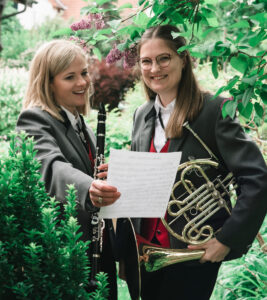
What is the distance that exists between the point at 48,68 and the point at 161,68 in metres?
0.74

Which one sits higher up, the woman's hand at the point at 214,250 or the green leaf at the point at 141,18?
the green leaf at the point at 141,18

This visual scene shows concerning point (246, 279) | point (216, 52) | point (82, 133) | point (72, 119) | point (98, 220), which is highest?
point (216, 52)

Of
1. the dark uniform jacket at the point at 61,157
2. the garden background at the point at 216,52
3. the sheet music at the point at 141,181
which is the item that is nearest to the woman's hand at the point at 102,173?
the dark uniform jacket at the point at 61,157

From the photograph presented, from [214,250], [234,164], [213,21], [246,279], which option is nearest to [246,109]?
[234,164]

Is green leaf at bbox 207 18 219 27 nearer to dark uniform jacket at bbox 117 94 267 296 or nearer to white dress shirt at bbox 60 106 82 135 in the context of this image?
dark uniform jacket at bbox 117 94 267 296

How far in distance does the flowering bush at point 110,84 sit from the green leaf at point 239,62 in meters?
10.8

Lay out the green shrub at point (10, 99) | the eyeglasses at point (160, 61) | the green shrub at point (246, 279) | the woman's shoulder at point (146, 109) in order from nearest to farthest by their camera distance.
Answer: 1. the eyeglasses at point (160, 61)
2. the woman's shoulder at point (146, 109)
3. the green shrub at point (246, 279)
4. the green shrub at point (10, 99)

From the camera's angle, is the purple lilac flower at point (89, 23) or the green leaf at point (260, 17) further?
the purple lilac flower at point (89, 23)

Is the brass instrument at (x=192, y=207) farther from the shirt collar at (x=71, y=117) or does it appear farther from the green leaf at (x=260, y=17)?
the green leaf at (x=260, y=17)

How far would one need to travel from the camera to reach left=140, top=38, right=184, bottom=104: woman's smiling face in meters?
2.37

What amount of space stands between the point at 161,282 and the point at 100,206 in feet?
2.67

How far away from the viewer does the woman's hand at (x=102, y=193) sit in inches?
68.8

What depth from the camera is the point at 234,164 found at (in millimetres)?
2105

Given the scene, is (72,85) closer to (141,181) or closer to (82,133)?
(82,133)
